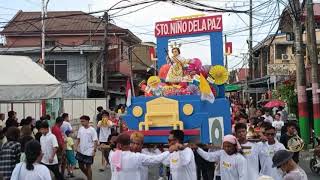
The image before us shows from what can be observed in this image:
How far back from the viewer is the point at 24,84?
12.1 meters

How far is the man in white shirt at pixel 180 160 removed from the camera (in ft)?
23.3

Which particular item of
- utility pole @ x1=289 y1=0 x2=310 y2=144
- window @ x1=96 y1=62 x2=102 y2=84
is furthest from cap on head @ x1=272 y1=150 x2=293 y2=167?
window @ x1=96 y1=62 x2=102 y2=84

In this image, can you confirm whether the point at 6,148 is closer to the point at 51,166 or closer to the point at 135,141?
the point at 135,141

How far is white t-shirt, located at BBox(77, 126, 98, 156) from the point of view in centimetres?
1273

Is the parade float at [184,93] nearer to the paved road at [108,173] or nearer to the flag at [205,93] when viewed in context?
the flag at [205,93]

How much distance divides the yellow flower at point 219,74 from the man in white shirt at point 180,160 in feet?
7.11

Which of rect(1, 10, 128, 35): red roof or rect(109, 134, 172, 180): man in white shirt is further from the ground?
rect(1, 10, 128, 35): red roof

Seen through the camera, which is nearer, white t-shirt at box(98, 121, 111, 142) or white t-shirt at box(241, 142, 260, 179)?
white t-shirt at box(241, 142, 260, 179)

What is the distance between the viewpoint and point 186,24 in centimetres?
925

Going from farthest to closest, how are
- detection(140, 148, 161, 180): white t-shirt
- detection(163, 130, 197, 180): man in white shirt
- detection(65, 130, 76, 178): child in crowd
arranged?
detection(65, 130, 76, 178): child in crowd
detection(140, 148, 161, 180): white t-shirt
detection(163, 130, 197, 180): man in white shirt

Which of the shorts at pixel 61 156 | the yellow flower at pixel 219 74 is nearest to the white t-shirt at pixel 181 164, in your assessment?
the yellow flower at pixel 219 74

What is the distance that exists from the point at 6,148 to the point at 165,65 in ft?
9.67

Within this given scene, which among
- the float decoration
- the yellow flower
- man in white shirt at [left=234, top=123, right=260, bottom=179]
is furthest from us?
the yellow flower

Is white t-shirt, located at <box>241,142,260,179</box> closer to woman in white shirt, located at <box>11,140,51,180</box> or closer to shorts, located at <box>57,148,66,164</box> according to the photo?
woman in white shirt, located at <box>11,140,51,180</box>
